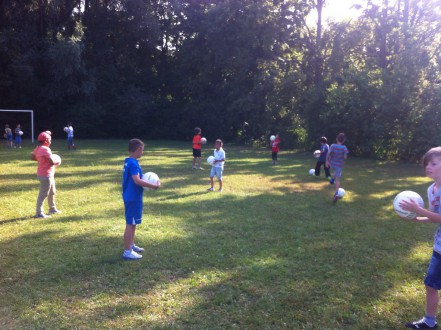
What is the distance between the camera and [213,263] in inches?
235

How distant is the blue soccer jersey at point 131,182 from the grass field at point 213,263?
102 cm

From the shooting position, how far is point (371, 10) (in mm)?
27047

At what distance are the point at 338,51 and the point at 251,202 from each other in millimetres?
22343

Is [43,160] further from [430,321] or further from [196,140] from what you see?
[196,140]

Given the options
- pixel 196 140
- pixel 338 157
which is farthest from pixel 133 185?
pixel 196 140

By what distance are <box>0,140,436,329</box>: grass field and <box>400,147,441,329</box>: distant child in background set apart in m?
0.32

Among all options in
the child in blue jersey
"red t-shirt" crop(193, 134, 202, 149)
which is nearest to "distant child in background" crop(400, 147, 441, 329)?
the child in blue jersey

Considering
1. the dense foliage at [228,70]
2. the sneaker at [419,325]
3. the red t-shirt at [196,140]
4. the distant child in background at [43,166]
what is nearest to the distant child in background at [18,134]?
the dense foliage at [228,70]

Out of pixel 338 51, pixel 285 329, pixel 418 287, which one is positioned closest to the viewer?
pixel 285 329

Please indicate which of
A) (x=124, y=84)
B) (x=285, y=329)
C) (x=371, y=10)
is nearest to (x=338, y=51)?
(x=371, y=10)

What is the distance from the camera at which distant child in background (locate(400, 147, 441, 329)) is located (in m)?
3.80

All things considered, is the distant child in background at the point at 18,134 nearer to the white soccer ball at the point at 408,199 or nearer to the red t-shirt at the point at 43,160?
the red t-shirt at the point at 43,160

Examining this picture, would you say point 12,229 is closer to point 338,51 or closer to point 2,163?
point 2,163

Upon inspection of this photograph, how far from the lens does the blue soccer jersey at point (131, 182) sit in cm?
576
